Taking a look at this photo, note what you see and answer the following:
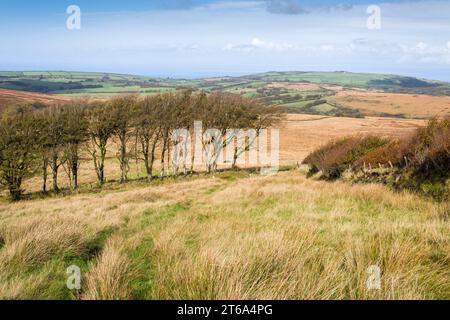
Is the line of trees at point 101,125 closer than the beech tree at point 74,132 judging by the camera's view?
Yes

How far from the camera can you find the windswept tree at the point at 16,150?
37.3 metres

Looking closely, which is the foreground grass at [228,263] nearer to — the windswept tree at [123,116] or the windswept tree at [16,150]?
the windswept tree at [16,150]

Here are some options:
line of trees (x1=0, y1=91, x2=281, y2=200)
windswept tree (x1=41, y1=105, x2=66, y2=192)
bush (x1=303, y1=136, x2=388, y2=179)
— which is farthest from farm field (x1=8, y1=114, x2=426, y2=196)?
bush (x1=303, y1=136, x2=388, y2=179)

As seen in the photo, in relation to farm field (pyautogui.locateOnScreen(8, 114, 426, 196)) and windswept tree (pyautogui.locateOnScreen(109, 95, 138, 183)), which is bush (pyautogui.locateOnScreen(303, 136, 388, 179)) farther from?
windswept tree (pyautogui.locateOnScreen(109, 95, 138, 183))

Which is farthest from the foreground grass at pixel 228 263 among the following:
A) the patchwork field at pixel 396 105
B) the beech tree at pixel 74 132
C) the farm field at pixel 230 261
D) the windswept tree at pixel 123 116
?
the patchwork field at pixel 396 105

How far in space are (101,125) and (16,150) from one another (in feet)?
32.2

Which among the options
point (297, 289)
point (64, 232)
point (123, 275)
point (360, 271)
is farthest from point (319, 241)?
point (64, 232)

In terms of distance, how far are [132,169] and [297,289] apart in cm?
5826

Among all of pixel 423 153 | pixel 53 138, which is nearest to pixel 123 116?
pixel 53 138

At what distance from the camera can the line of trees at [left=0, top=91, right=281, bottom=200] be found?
38.6 meters

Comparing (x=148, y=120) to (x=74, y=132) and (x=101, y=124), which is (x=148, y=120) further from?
(x=74, y=132)

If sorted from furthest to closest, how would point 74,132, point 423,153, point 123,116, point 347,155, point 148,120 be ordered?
point 148,120 < point 123,116 < point 74,132 < point 347,155 < point 423,153

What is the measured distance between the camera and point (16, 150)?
1487 inches

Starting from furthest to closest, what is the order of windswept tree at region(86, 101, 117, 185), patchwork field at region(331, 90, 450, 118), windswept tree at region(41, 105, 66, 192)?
patchwork field at region(331, 90, 450, 118) < windswept tree at region(86, 101, 117, 185) < windswept tree at region(41, 105, 66, 192)
